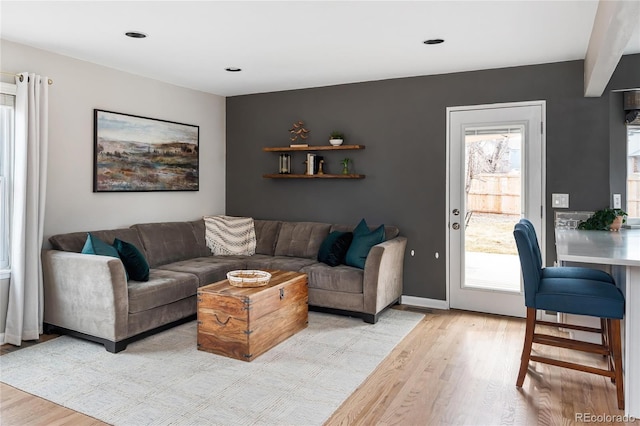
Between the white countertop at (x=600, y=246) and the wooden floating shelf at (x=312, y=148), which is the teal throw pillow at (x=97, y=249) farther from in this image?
the white countertop at (x=600, y=246)

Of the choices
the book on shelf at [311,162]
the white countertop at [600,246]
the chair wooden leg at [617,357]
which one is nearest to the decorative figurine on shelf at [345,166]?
the book on shelf at [311,162]

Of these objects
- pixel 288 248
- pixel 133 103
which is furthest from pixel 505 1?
pixel 133 103

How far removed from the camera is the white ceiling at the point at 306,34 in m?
2.96

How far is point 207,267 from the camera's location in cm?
445

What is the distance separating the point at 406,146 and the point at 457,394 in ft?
9.07

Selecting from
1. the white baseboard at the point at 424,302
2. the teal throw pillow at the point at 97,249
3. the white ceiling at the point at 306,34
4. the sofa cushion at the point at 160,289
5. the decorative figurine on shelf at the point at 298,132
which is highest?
the white ceiling at the point at 306,34

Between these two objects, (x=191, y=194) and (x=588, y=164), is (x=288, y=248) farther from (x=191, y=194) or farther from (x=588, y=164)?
(x=588, y=164)

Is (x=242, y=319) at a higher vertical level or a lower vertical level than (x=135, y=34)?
lower

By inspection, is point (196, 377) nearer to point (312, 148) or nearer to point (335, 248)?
point (335, 248)

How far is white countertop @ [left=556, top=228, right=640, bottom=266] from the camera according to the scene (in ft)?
7.94

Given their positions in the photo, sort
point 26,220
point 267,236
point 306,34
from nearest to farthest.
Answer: point 306,34 < point 26,220 < point 267,236

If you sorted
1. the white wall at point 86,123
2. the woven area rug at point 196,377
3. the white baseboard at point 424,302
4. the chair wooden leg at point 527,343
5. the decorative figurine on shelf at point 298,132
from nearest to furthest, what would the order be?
the woven area rug at point 196,377
the chair wooden leg at point 527,343
the white wall at point 86,123
the white baseboard at point 424,302
the decorative figurine on shelf at point 298,132

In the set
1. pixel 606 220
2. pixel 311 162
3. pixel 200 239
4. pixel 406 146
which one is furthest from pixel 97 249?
pixel 606 220

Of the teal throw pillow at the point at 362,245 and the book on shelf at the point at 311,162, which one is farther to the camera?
the book on shelf at the point at 311,162
